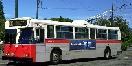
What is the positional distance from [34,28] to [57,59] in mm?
2998

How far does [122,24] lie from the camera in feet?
283

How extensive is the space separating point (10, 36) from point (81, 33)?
5820mm

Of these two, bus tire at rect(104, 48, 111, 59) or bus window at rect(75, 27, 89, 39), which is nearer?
bus window at rect(75, 27, 89, 39)

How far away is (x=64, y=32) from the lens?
912 inches

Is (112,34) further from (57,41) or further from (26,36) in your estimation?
(26,36)

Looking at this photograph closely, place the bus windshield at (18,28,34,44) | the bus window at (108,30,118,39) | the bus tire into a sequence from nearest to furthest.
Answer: the bus windshield at (18,28,34,44) → the bus tire → the bus window at (108,30,118,39)

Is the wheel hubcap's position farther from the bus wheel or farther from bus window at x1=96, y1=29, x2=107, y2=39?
bus window at x1=96, y1=29, x2=107, y2=39

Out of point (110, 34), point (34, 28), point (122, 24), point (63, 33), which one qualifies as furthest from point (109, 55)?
point (122, 24)

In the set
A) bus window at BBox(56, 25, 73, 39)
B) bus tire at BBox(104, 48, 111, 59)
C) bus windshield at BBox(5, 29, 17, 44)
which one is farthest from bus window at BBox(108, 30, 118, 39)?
bus windshield at BBox(5, 29, 17, 44)

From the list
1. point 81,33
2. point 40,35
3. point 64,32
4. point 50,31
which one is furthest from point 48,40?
point 81,33

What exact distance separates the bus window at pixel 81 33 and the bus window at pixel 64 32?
0.72 m

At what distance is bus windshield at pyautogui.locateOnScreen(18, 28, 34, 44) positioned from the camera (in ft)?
67.0

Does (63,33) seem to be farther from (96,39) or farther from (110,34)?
(110,34)

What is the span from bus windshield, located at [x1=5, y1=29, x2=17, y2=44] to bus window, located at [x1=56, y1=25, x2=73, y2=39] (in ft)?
9.40
